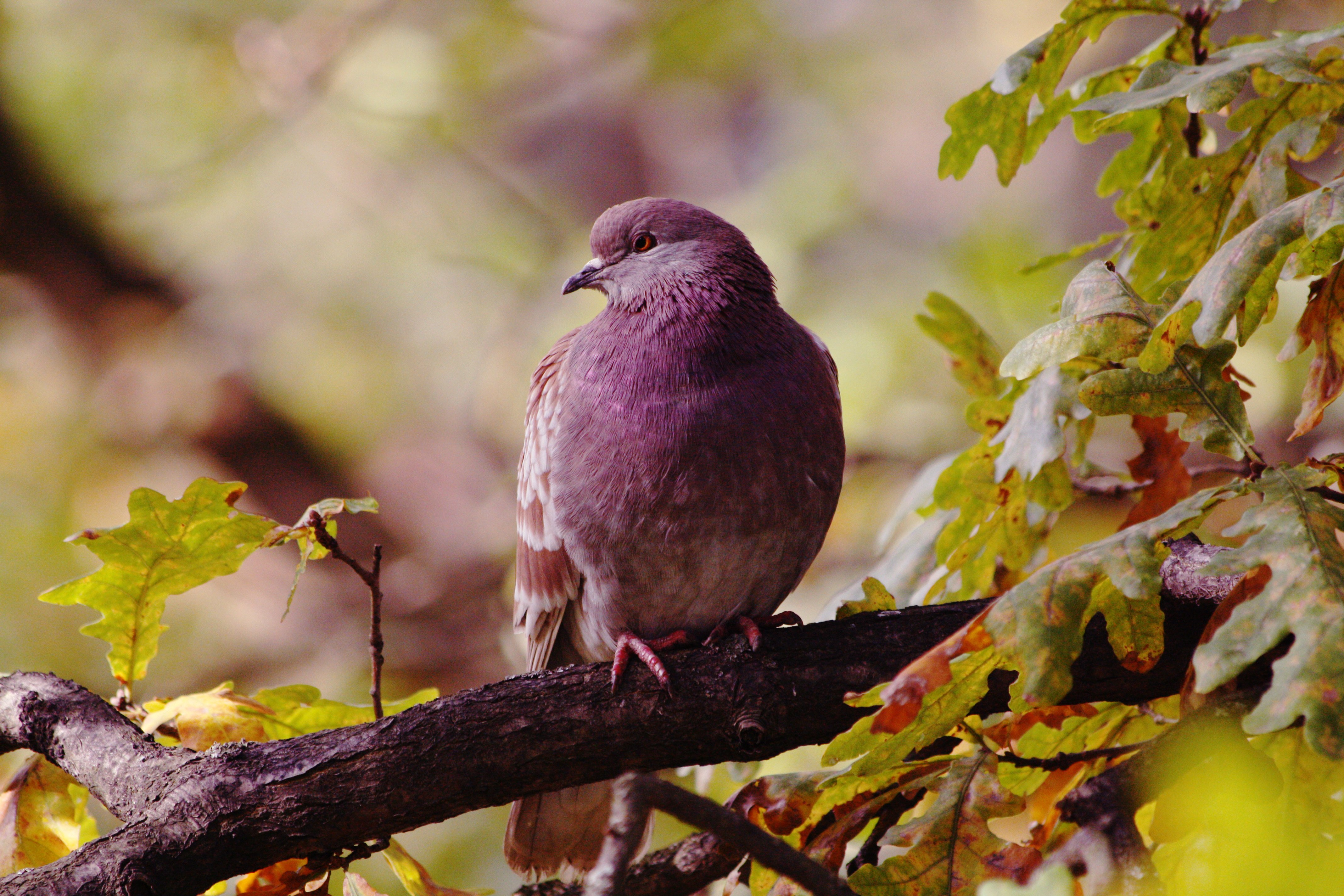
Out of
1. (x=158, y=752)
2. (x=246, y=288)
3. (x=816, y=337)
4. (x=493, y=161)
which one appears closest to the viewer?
(x=158, y=752)

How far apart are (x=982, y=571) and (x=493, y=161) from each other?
492 cm

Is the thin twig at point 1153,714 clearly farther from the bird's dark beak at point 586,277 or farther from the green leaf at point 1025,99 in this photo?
the bird's dark beak at point 586,277

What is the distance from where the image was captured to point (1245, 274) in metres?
1.16

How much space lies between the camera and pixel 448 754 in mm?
1509

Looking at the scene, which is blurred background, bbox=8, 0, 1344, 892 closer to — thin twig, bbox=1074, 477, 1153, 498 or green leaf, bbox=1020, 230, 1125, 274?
thin twig, bbox=1074, 477, 1153, 498

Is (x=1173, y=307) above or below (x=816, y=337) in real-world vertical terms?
below

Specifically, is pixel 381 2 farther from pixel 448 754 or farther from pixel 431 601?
pixel 448 754

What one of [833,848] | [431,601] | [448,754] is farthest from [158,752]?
[431,601]

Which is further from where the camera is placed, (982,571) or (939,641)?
(982,571)

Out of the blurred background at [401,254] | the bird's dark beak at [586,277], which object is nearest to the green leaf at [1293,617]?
the bird's dark beak at [586,277]

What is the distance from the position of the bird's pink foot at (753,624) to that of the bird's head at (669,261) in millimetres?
640

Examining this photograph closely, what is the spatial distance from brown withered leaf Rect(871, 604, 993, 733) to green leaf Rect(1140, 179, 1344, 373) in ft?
1.34

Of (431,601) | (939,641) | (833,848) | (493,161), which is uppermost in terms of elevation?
(493,161)

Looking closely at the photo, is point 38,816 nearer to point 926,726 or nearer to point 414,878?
point 414,878
